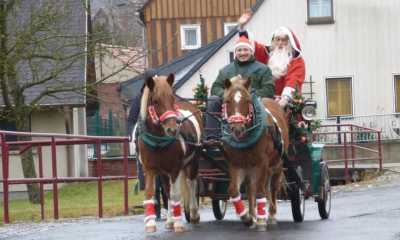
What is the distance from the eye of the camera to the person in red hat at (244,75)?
13.6 metres

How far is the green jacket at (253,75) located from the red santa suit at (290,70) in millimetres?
528

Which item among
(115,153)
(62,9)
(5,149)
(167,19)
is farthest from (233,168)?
(167,19)

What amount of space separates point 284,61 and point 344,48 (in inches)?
1038

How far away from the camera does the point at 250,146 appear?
41.7ft

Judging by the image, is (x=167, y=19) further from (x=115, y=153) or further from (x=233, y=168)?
(x=233, y=168)

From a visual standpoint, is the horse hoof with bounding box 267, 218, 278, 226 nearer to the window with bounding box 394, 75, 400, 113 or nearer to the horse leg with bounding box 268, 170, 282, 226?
the horse leg with bounding box 268, 170, 282, 226

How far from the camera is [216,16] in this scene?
55.6 meters

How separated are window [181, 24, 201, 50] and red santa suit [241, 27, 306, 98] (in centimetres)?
4025

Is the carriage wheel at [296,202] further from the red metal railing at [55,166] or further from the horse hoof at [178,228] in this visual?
the red metal railing at [55,166]

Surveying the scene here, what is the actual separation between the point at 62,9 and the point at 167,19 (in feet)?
68.3

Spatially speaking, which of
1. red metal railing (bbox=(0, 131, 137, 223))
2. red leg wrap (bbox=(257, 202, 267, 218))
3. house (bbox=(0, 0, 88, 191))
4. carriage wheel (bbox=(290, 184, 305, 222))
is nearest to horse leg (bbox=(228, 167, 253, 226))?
red leg wrap (bbox=(257, 202, 267, 218))

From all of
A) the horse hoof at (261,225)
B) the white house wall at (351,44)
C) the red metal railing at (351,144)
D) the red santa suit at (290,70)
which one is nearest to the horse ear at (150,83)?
the horse hoof at (261,225)

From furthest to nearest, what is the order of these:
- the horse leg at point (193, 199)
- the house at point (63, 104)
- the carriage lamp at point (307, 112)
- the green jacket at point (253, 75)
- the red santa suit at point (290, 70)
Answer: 1. the house at point (63, 104)
2. the red santa suit at point (290, 70)
3. the carriage lamp at point (307, 112)
4. the green jacket at point (253, 75)
5. the horse leg at point (193, 199)

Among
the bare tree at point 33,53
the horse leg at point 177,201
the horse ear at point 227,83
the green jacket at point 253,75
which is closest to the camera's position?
the horse ear at point 227,83
